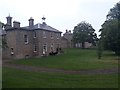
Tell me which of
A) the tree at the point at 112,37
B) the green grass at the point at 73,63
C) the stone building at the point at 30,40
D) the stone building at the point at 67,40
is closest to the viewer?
the green grass at the point at 73,63

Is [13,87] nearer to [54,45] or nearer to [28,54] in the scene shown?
[28,54]

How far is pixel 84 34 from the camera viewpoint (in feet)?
284

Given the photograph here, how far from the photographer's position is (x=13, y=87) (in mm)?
19312

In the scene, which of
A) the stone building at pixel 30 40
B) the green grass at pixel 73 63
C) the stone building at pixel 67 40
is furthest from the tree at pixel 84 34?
the green grass at pixel 73 63

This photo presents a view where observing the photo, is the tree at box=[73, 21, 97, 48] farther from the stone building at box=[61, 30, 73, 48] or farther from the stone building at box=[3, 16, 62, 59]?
the stone building at box=[3, 16, 62, 59]

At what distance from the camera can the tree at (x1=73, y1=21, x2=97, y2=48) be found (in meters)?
86.6

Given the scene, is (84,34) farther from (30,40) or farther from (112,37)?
(112,37)

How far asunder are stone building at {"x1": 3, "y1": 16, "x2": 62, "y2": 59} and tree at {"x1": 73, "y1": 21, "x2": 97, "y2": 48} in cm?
2278

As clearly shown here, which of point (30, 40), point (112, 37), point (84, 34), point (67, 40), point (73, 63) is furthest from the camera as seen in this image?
point (67, 40)

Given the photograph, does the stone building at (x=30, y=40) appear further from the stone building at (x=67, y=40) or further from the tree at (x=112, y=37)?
the stone building at (x=67, y=40)

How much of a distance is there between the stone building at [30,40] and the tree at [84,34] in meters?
22.8

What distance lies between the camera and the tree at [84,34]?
8656 centimetres

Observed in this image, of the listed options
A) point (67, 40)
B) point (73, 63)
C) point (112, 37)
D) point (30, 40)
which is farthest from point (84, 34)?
point (73, 63)

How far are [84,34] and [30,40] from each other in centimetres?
3228
